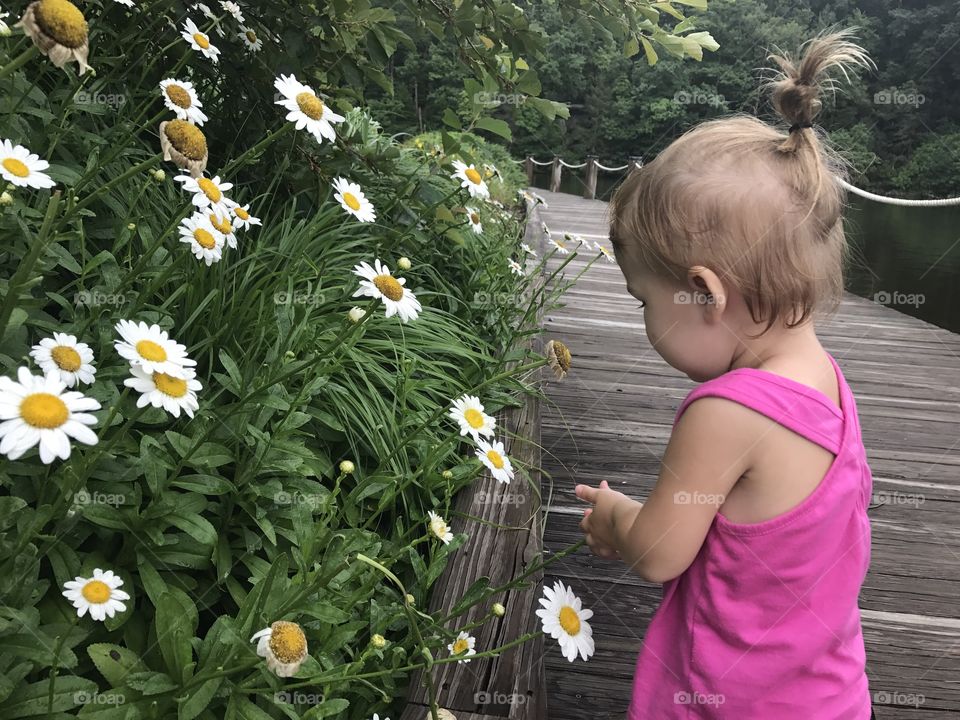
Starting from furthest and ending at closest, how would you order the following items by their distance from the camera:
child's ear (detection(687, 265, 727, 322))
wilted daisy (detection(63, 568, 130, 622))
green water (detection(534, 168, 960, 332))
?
1. green water (detection(534, 168, 960, 332))
2. child's ear (detection(687, 265, 727, 322))
3. wilted daisy (detection(63, 568, 130, 622))

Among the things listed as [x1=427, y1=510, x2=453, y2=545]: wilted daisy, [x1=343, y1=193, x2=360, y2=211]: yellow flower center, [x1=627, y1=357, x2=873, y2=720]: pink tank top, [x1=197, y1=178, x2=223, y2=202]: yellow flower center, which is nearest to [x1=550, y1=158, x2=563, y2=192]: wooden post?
[x1=343, y1=193, x2=360, y2=211]: yellow flower center

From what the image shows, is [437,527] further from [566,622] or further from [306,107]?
[306,107]

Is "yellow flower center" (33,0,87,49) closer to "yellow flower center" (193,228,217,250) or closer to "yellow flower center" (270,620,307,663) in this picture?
"yellow flower center" (193,228,217,250)

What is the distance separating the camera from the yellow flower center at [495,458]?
4.25ft

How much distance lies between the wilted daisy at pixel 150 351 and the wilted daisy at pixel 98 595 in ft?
0.82

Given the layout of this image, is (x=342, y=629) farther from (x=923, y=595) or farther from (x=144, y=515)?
(x=923, y=595)

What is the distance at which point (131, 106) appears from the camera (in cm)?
196

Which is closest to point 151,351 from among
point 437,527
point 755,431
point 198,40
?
point 437,527

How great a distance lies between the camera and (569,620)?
1.06 m

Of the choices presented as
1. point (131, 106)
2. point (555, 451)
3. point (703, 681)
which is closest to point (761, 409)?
point (703, 681)

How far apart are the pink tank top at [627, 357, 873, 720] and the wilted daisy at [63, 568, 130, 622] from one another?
0.76m

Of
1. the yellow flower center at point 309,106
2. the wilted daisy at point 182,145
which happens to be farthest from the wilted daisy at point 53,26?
the yellow flower center at point 309,106

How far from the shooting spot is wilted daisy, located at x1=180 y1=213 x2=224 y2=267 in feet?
3.92

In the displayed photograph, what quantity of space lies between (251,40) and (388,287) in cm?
114
